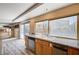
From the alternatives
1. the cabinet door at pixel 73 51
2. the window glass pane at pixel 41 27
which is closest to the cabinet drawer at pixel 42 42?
the window glass pane at pixel 41 27

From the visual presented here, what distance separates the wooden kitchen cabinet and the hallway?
0.47ft

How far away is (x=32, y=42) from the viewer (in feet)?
6.48

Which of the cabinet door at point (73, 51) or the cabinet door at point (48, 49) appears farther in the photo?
the cabinet door at point (48, 49)

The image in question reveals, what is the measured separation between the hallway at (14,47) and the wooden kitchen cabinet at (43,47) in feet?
0.47

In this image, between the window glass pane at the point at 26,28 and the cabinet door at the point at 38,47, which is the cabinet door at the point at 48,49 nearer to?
the cabinet door at the point at 38,47

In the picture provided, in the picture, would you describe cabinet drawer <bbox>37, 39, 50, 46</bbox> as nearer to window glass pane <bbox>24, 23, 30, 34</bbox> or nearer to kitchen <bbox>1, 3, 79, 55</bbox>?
kitchen <bbox>1, 3, 79, 55</bbox>

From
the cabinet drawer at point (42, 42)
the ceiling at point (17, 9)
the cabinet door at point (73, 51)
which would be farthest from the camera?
the cabinet drawer at point (42, 42)

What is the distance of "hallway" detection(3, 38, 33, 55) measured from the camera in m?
1.84

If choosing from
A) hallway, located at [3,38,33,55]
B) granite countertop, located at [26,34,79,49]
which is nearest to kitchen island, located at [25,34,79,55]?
granite countertop, located at [26,34,79,49]

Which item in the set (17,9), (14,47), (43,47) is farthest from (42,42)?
(17,9)

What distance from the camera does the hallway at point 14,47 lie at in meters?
1.84

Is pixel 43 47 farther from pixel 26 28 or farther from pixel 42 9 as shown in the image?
pixel 42 9

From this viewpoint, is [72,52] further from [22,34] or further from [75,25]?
→ [22,34]

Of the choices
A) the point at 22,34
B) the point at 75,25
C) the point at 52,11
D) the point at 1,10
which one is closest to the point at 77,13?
the point at 75,25
